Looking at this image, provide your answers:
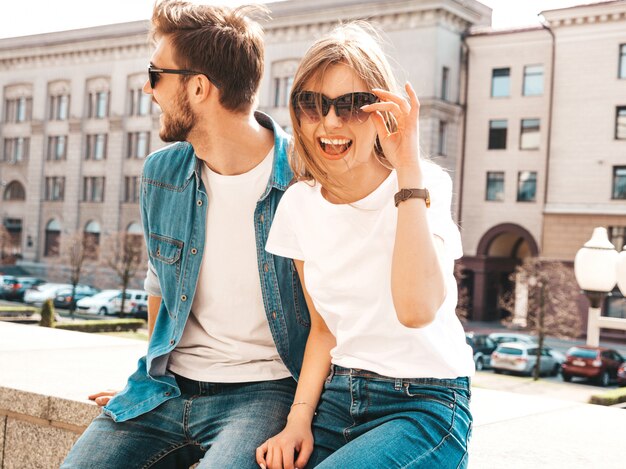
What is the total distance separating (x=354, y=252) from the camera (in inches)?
102

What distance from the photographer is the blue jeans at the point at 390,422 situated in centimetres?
236

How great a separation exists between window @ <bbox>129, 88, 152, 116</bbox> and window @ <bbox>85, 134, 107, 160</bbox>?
8.25ft

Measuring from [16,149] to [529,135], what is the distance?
32.7m

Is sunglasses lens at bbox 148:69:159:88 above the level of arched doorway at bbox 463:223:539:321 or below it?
above

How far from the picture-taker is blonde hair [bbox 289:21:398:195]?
261 centimetres

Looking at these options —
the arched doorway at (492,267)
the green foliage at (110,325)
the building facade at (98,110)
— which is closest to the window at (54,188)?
the building facade at (98,110)

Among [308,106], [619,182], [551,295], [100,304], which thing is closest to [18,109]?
[100,304]

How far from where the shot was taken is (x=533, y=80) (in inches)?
1507

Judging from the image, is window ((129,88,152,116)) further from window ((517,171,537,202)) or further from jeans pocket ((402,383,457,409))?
jeans pocket ((402,383,457,409))

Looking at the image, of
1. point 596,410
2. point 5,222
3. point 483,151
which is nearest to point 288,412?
point 596,410

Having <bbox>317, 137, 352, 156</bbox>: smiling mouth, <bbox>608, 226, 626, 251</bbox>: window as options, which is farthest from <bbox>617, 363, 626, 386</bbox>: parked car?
<bbox>317, 137, 352, 156</bbox>: smiling mouth

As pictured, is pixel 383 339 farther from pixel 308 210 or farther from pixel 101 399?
pixel 101 399

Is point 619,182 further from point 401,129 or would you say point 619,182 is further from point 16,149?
point 16,149

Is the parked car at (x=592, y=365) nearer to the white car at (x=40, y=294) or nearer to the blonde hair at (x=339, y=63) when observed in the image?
the white car at (x=40, y=294)
